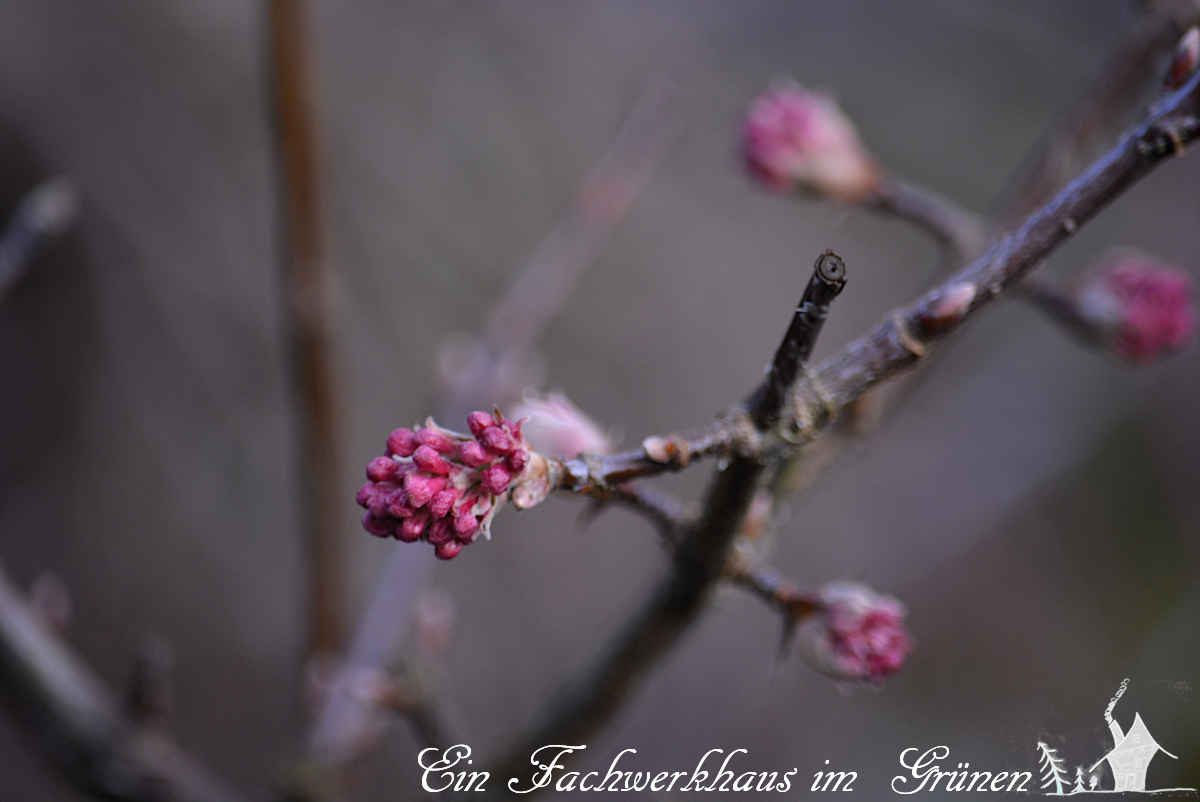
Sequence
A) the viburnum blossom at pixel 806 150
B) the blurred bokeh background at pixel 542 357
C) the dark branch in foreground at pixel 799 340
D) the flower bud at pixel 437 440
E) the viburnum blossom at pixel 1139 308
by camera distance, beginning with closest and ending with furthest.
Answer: the dark branch in foreground at pixel 799 340, the flower bud at pixel 437 440, the viburnum blossom at pixel 1139 308, the viburnum blossom at pixel 806 150, the blurred bokeh background at pixel 542 357

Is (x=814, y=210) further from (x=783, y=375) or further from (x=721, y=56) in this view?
(x=783, y=375)

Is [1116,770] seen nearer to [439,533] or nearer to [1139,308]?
[1139,308]

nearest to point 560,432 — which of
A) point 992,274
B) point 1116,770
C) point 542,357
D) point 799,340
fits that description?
point 799,340

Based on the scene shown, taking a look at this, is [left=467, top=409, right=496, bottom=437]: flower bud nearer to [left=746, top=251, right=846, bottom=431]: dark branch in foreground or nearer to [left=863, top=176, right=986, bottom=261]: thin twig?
[left=746, top=251, right=846, bottom=431]: dark branch in foreground

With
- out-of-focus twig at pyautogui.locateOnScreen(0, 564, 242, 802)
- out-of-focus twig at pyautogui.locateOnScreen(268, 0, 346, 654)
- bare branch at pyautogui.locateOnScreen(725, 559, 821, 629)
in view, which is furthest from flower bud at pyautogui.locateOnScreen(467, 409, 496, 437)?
out-of-focus twig at pyautogui.locateOnScreen(0, 564, 242, 802)

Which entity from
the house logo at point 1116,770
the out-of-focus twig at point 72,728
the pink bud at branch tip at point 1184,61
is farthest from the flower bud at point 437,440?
the out-of-focus twig at point 72,728

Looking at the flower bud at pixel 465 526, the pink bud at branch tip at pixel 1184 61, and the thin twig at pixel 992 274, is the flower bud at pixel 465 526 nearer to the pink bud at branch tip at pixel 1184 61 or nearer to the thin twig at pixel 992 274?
the thin twig at pixel 992 274
